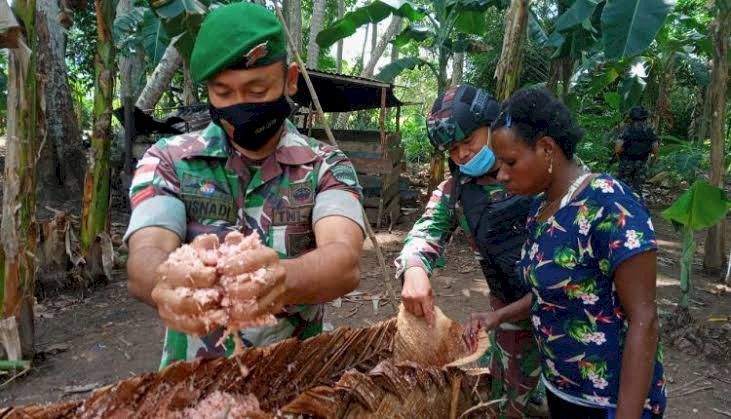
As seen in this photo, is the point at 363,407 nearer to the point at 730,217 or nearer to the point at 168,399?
the point at 168,399

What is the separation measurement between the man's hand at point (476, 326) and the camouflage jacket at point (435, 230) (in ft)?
0.98

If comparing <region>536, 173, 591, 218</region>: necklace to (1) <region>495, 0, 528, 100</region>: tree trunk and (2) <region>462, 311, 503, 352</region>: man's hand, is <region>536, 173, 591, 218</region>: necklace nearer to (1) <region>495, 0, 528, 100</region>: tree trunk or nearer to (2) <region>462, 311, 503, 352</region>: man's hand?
(2) <region>462, 311, 503, 352</region>: man's hand

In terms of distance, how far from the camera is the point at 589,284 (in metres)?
1.73

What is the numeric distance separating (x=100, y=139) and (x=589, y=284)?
16.0ft

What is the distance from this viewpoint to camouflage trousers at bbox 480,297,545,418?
2.53 meters

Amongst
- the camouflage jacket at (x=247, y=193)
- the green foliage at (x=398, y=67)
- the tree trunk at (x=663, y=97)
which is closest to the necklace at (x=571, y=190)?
the camouflage jacket at (x=247, y=193)

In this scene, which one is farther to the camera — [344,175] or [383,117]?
[383,117]

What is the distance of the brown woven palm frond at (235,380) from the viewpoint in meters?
1.30

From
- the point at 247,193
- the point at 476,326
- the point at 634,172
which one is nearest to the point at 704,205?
the point at 476,326

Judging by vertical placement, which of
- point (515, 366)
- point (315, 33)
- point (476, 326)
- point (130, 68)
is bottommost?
point (515, 366)

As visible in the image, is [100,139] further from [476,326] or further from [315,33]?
[315,33]

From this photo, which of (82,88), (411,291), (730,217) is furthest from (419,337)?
(82,88)

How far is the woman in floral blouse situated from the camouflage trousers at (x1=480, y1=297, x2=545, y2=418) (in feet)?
1.86

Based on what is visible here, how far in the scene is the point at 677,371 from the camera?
428 centimetres
